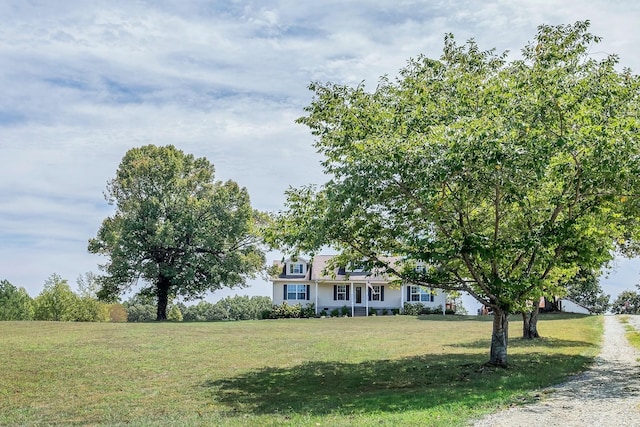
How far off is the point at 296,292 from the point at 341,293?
13.1 ft

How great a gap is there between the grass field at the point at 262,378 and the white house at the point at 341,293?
84.7 feet

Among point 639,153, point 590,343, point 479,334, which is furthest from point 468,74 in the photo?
point 479,334

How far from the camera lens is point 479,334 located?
29.4 m

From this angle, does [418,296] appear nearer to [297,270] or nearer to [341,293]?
[341,293]

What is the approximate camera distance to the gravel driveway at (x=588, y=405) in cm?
938

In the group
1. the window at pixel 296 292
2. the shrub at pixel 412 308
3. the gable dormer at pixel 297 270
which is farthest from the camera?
the gable dormer at pixel 297 270

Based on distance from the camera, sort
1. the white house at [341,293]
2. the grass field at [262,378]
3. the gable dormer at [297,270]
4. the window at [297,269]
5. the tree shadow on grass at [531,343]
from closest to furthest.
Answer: the grass field at [262,378] → the tree shadow on grass at [531,343] → the white house at [341,293] → the gable dormer at [297,270] → the window at [297,269]

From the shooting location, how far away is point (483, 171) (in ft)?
44.2

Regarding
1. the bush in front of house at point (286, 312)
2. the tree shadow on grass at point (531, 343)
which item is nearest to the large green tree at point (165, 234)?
the bush in front of house at point (286, 312)

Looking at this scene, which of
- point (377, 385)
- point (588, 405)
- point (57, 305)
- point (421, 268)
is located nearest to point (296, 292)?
point (57, 305)

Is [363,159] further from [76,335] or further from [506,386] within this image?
[76,335]

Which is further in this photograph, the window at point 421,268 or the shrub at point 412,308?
the shrub at point 412,308

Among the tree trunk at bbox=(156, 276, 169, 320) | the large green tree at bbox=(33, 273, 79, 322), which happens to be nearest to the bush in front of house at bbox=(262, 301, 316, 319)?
the tree trunk at bbox=(156, 276, 169, 320)

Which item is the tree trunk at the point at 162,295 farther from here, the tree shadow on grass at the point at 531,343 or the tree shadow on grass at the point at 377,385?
the tree shadow on grass at the point at 377,385
